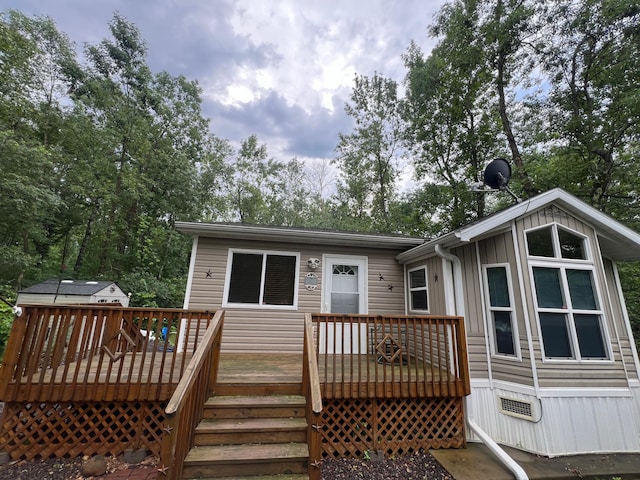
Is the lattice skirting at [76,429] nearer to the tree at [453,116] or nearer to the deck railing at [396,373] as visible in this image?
the deck railing at [396,373]

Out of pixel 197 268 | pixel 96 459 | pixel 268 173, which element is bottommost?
pixel 96 459

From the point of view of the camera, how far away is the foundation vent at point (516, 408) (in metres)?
3.43

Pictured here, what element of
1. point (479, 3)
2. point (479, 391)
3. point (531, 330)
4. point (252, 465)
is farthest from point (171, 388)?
point (479, 3)

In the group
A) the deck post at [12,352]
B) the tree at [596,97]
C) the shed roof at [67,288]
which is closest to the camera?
the deck post at [12,352]

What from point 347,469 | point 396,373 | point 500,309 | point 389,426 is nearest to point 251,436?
point 347,469

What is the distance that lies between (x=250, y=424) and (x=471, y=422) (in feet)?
9.66

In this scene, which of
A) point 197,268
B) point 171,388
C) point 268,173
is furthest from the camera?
point 268,173

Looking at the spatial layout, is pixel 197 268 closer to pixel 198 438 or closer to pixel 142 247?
pixel 198 438

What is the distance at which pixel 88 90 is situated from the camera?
12.4m

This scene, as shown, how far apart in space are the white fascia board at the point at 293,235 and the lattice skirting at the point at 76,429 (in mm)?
2919

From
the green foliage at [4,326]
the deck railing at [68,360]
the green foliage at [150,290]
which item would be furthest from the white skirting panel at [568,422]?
the green foliage at [150,290]

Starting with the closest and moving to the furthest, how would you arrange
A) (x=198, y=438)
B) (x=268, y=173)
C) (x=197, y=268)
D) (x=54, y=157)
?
(x=198, y=438) → (x=197, y=268) → (x=54, y=157) → (x=268, y=173)

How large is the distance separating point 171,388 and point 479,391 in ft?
13.5

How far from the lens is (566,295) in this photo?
12.4ft
